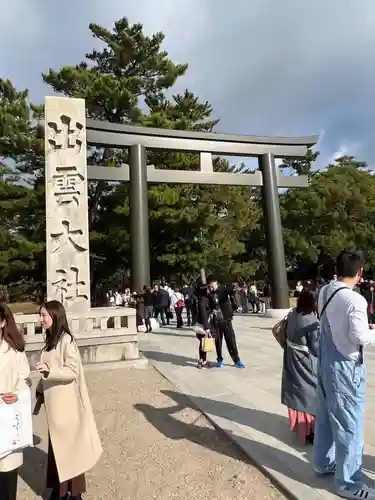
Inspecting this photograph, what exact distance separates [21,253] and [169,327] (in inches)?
304

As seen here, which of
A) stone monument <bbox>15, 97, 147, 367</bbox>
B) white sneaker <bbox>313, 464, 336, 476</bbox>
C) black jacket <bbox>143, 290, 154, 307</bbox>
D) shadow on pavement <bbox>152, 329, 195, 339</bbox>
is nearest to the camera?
white sneaker <bbox>313, 464, 336, 476</bbox>

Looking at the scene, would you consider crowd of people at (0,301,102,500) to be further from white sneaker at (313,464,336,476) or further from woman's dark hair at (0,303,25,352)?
white sneaker at (313,464,336,476)

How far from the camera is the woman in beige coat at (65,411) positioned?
109 inches

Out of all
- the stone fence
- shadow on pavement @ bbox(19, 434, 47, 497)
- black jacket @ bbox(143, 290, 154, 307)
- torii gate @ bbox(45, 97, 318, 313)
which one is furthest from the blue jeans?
black jacket @ bbox(143, 290, 154, 307)

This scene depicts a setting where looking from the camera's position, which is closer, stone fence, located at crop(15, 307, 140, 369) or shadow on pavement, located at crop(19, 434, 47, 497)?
shadow on pavement, located at crop(19, 434, 47, 497)

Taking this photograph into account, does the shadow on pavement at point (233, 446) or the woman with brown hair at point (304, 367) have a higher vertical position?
the woman with brown hair at point (304, 367)

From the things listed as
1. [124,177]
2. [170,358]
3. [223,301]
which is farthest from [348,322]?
[124,177]

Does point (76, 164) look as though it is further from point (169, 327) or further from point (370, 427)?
point (370, 427)

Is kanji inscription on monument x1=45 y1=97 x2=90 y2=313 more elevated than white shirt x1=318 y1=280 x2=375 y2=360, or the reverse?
kanji inscription on monument x1=45 y1=97 x2=90 y2=313

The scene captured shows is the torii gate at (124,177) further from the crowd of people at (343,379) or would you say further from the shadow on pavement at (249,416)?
the crowd of people at (343,379)

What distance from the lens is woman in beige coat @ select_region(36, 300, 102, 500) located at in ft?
9.05

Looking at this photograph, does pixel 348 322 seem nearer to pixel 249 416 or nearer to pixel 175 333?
pixel 249 416

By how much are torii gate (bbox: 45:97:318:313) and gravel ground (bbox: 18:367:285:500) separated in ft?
14.2

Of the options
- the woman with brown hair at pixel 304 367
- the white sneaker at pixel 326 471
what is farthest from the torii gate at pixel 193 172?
the white sneaker at pixel 326 471
